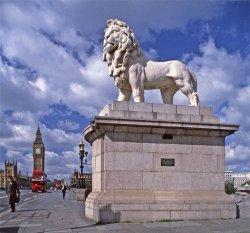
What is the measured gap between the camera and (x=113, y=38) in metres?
14.8

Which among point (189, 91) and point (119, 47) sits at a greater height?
point (119, 47)

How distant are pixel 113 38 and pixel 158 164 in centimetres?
454

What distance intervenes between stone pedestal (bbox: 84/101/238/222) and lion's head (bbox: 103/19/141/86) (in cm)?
144

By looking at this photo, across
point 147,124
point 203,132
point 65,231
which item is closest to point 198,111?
point 203,132

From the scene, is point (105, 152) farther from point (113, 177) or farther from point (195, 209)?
point (195, 209)

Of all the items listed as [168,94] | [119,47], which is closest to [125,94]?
[168,94]

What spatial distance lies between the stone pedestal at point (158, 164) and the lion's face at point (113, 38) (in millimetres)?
2090

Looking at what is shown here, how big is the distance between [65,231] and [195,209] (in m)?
4.50

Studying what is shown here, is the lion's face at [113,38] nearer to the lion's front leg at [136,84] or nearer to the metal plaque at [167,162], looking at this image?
the lion's front leg at [136,84]

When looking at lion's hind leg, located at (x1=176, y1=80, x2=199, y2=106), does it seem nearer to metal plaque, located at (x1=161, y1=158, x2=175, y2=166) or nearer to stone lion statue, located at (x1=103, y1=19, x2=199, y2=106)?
stone lion statue, located at (x1=103, y1=19, x2=199, y2=106)

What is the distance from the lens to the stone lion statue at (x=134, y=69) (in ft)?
47.9

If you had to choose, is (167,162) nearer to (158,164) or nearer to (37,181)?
(158,164)

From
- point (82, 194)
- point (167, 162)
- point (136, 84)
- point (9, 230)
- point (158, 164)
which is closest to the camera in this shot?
point (9, 230)

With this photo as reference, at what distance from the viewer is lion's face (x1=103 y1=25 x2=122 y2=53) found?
14.8m
